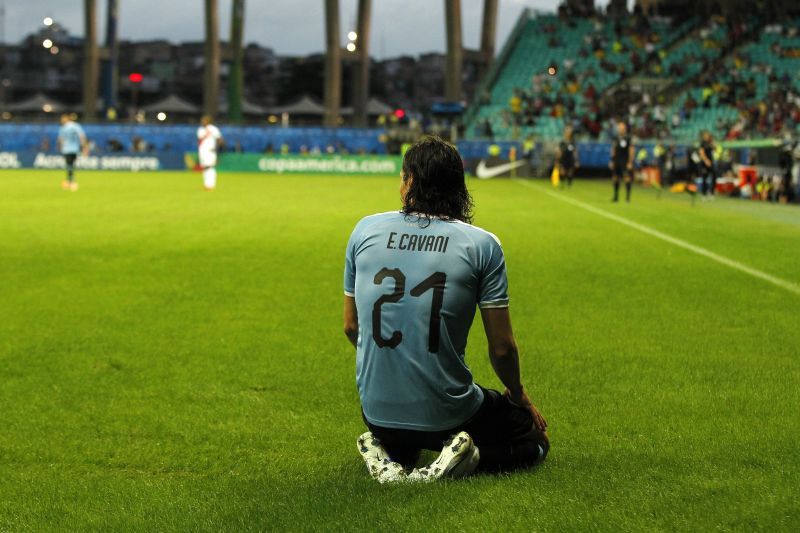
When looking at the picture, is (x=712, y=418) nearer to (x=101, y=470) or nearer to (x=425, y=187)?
(x=425, y=187)

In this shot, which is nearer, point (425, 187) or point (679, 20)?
point (425, 187)

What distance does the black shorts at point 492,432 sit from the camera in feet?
14.7

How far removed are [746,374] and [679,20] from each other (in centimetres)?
5946

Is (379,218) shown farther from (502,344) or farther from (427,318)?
(502,344)

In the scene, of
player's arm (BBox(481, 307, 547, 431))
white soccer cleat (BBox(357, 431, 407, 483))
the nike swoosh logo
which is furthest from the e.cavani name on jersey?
the nike swoosh logo

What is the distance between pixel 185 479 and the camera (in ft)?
15.2

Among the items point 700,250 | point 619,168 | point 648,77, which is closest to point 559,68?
point 648,77

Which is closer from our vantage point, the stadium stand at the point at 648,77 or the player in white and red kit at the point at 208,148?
the player in white and red kit at the point at 208,148

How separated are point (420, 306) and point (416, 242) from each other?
26cm

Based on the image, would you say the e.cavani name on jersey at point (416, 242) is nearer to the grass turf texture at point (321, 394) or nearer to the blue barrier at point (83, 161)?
the grass turf texture at point (321, 394)

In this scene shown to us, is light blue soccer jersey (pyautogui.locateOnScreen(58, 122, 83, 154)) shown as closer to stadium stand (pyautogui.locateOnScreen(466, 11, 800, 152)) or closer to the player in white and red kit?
the player in white and red kit

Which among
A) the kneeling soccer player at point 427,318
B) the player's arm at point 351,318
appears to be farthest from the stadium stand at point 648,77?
the kneeling soccer player at point 427,318

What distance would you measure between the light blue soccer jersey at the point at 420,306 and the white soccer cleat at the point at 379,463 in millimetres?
109

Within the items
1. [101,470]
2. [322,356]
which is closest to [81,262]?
[322,356]
